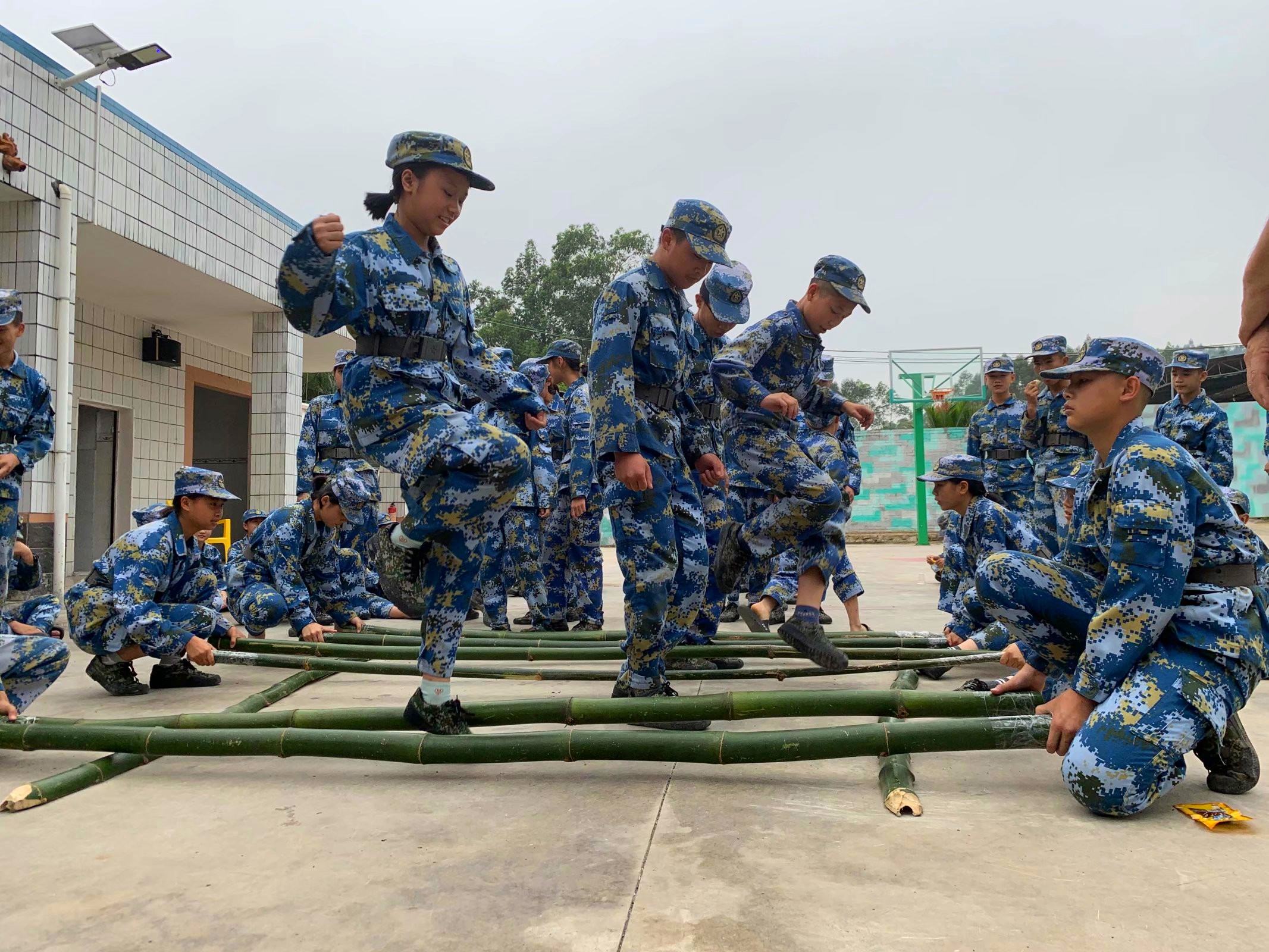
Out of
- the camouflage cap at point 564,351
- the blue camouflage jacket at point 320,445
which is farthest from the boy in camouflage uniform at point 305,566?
the camouflage cap at point 564,351

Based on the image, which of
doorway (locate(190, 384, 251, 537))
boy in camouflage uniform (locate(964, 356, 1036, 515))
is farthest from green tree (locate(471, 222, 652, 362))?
boy in camouflage uniform (locate(964, 356, 1036, 515))

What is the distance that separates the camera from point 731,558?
13.7ft

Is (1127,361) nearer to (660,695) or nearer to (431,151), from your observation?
(660,695)

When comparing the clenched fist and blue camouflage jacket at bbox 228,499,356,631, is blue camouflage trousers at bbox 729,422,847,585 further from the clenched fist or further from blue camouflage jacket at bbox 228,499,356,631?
blue camouflage jacket at bbox 228,499,356,631

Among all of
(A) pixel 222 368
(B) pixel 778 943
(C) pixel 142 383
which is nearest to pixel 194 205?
(C) pixel 142 383

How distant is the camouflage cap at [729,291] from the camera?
12.9ft

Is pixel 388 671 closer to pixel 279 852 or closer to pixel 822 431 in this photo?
pixel 279 852

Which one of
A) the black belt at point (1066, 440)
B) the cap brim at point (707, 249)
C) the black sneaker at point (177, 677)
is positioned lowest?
the black sneaker at point (177, 677)

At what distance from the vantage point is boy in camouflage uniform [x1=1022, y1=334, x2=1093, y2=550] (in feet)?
22.1

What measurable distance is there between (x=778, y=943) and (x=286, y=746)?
5.54 feet

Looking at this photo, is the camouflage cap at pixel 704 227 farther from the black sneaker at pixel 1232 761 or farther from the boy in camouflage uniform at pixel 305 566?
the boy in camouflage uniform at pixel 305 566

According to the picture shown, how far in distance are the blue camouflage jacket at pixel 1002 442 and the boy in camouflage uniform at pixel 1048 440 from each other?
0.32 metres

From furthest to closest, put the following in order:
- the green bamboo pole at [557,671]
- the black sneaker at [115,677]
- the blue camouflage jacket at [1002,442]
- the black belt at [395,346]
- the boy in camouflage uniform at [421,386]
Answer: the blue camouflage jacket at [1002,442] < the black sneaker at [115,677] < the green bamboo pole at [557,671] < the black belt at [395,346] < the boy in camouflage uniform at [421,386]

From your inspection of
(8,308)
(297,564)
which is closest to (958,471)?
(297,564)
